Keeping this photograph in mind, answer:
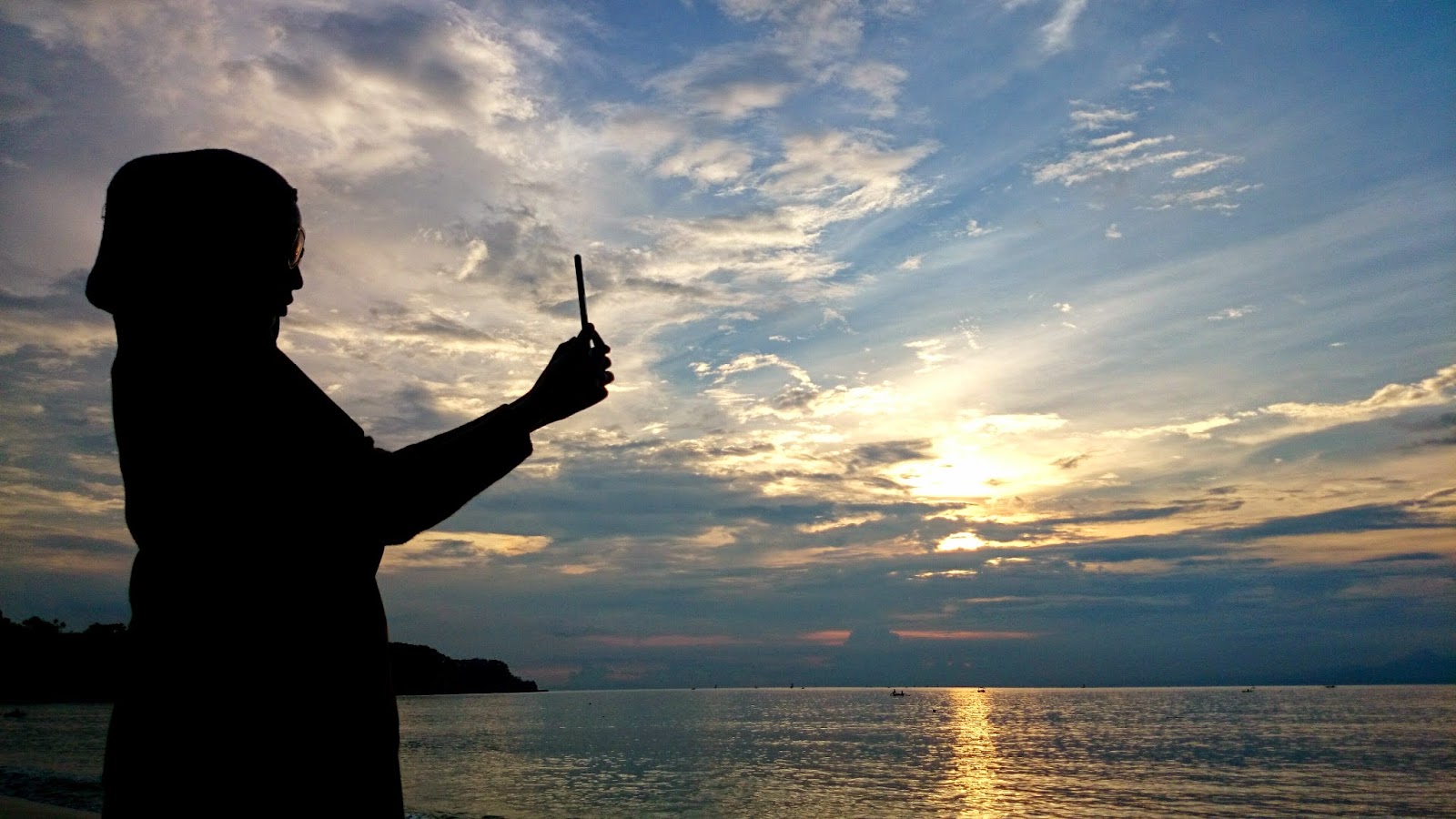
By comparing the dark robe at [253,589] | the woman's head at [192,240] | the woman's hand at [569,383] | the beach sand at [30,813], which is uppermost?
the woman's head at [192,240]

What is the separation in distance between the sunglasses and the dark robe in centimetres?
17

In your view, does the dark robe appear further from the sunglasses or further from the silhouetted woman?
the sunglasses

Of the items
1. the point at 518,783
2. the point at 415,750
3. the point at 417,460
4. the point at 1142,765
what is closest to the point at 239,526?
the point at 417,460

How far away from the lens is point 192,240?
1144mm

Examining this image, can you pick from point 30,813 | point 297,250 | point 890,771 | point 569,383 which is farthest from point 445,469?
point 890,771

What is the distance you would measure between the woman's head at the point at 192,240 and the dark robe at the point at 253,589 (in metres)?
0.07

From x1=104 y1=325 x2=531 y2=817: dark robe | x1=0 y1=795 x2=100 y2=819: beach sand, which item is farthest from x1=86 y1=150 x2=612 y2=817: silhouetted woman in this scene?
x1=0 y1=795 x2=100 y2=819: beach sand

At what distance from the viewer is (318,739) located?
1.02 m

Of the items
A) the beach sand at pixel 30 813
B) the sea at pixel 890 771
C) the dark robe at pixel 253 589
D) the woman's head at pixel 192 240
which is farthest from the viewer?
the sea at pixel 890 771

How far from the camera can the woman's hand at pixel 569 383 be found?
4.01ft

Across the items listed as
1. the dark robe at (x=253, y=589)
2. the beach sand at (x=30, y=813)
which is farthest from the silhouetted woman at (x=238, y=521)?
the beach sand at (x=30, y=813)

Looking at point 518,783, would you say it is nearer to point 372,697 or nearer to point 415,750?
point 415,750

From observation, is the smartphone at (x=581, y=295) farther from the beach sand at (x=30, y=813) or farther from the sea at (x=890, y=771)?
the beach sand at (x=30, y=813)

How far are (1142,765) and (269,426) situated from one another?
69.3m
